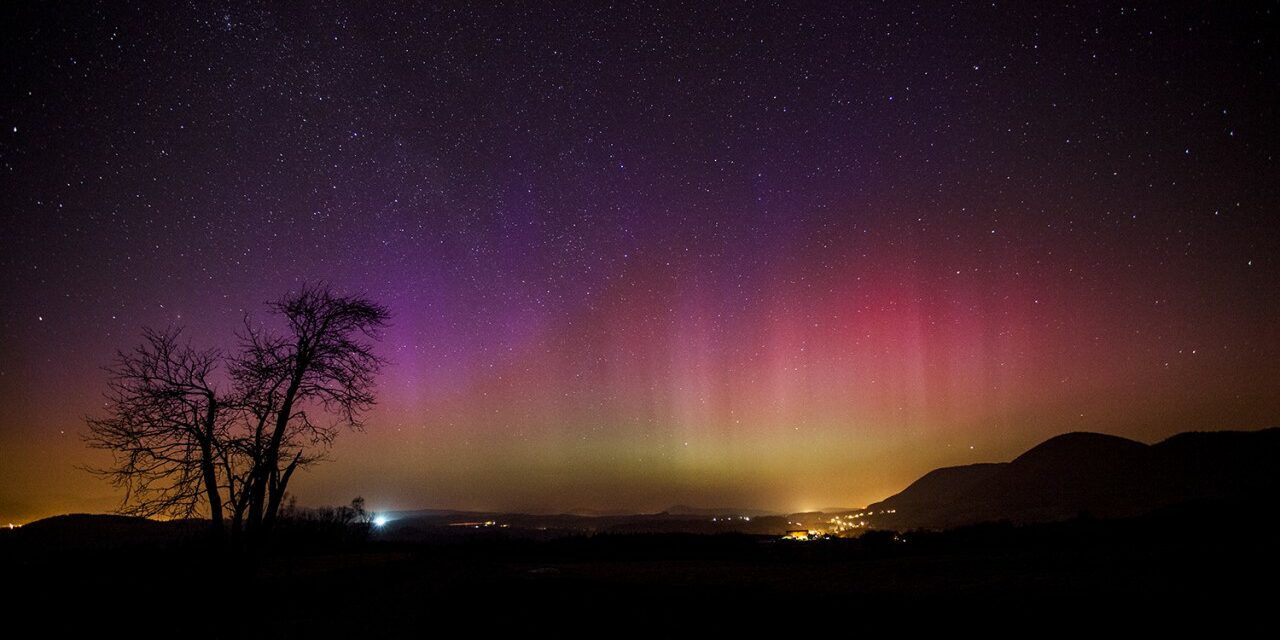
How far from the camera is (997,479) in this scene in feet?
378

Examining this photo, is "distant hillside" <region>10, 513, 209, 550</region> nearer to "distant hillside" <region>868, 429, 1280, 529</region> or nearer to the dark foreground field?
the dark foreground field

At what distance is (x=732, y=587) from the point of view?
9.26 meters

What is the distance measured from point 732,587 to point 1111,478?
380 feet

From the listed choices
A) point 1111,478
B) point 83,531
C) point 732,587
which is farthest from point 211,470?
point 1111,478

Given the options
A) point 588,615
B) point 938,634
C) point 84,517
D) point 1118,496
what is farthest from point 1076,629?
point 84,517

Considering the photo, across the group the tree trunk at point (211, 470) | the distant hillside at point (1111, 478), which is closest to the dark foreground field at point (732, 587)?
the tree trunk at point (211, 470)

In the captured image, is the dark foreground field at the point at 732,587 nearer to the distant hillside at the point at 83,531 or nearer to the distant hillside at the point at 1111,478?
the distant hillside at the point at 83,531

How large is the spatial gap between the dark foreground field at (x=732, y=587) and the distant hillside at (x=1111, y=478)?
216 feet

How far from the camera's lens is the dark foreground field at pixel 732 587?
5770 millimetres

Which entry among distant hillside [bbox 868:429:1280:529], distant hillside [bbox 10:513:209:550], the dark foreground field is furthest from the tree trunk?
distant hillside [bbox 868:429:1280:529]

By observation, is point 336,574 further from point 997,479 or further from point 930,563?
point 997,479

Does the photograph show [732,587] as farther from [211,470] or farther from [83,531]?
[83,531]

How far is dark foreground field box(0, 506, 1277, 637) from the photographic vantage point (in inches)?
227

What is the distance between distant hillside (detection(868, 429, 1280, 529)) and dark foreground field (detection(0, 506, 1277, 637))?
65779 mm
